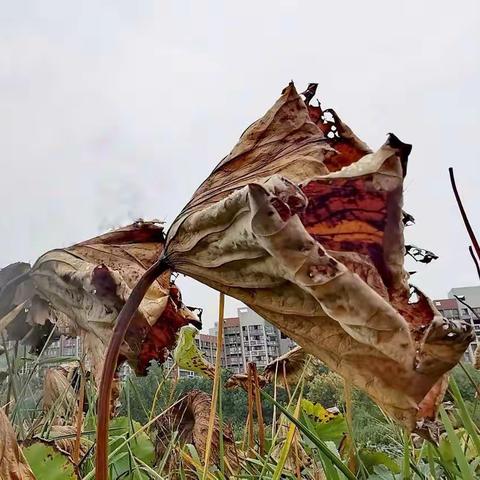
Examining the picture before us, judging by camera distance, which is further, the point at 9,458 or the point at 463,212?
the point at 9,458

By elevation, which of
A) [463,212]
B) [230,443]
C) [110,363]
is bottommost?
[230,443]

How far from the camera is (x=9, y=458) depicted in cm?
59

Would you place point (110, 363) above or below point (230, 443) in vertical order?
above

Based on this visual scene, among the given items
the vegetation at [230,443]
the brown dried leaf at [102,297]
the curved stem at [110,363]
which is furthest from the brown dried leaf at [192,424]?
the curved stem at [110,363]

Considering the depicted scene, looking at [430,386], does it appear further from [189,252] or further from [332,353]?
[189,252]

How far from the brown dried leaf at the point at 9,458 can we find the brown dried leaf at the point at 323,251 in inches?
9.9

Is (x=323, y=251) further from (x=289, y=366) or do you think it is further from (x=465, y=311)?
(x=289, y=366)

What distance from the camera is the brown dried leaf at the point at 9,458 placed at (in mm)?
589

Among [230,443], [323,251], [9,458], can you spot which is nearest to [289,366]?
[230,443]

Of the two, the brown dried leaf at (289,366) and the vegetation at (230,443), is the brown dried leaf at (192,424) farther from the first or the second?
the brown dried leaf at (289,366)

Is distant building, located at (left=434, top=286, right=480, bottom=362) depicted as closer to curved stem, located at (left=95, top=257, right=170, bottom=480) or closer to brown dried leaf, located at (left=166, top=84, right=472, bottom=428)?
brown dried leaf, located at (left=166, top=84, right=472, bottom=428)

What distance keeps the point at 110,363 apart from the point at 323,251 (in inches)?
9.7

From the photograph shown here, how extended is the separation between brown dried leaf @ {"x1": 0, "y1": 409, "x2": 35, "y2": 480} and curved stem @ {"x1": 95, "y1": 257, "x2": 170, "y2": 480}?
0.15 m

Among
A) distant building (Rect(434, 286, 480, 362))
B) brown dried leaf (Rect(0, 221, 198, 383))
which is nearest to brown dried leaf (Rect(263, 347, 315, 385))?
distant building (Rect(434, 286, 480, 362))
